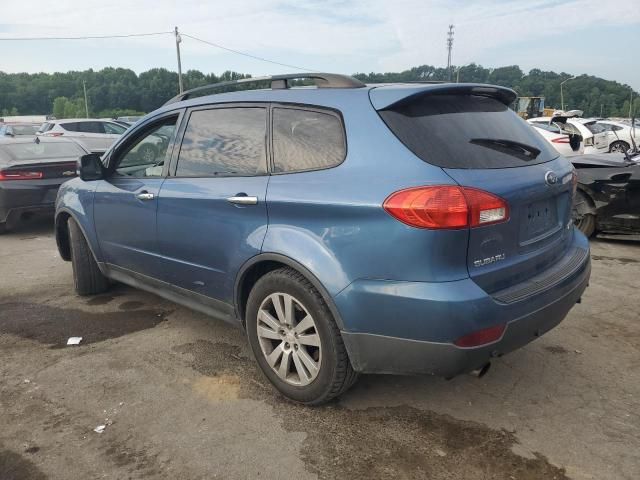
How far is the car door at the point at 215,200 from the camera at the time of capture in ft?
9.98

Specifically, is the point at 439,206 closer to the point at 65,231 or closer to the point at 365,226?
the point at 365,226

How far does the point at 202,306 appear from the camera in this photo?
3562mm

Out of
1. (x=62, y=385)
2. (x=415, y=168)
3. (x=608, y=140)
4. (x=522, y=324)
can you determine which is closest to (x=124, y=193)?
(x=62, y=385)

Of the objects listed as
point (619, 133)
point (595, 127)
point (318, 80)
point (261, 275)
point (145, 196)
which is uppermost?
point (318, 80)

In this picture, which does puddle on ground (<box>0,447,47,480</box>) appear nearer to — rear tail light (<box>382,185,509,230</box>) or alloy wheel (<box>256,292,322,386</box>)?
alloy wheel (<box>256,292,322,386</box>)

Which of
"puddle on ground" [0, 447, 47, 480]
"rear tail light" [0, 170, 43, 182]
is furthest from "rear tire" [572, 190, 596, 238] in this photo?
"rear tail light" [0, 170, 43, 182]

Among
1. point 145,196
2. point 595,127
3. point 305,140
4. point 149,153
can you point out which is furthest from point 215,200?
point 595,127

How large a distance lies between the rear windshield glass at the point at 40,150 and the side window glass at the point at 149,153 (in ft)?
14.7

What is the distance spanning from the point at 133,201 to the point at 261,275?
1382mm

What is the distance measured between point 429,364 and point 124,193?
2639 millimetres

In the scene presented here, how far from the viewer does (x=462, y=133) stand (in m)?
2.69

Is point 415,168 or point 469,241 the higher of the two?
point 415,168

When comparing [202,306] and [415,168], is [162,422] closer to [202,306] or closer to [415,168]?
[202,306]

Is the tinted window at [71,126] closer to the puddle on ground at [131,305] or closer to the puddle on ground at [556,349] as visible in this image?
the puddle on ground at [131,305]
